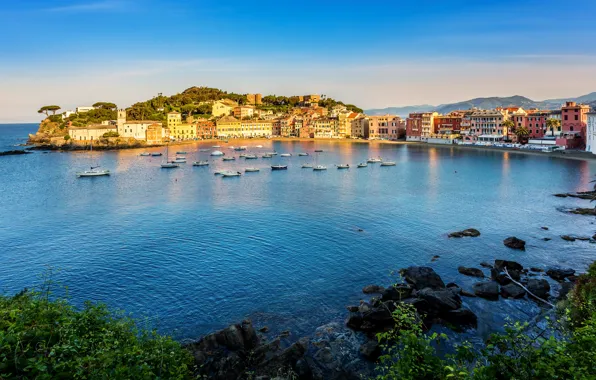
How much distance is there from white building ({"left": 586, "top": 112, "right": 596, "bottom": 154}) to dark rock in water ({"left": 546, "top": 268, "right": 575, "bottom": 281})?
51429mm

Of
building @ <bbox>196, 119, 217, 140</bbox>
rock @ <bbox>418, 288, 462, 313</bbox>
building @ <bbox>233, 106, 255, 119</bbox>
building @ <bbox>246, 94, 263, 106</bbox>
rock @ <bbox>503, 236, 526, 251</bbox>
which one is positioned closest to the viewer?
rock @ <bbox>418, 288, 462, 313</bbox>

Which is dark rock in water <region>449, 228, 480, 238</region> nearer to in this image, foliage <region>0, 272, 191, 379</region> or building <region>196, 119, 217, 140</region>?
foliage <region>0, 272, 191, 379</region>

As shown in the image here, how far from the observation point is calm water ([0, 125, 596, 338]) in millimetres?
16250

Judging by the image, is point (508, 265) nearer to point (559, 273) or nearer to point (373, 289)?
point (559, 273)

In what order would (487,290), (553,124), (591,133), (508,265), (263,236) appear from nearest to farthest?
1. (487,290)
2. (508,265)
3. (263,236)
4. (591,133)
5. (553,124)

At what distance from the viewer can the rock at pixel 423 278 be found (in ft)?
55.2

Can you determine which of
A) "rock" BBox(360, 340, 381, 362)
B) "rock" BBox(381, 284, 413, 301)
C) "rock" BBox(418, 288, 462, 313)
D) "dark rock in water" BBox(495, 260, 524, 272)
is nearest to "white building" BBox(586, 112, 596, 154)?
"dark rock in water" BBox(495, 260, 524, 272)

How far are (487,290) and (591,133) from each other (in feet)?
191

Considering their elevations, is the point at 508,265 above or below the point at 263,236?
below

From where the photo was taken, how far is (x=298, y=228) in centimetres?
2659

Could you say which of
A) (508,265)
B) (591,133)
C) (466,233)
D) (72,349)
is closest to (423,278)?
(508,265)

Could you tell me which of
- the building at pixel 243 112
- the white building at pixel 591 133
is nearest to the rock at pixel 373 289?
the white building at pixel 591 133

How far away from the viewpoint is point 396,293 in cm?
1576

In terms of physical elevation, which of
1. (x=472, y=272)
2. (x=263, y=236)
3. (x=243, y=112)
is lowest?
(x=472, y=272)
